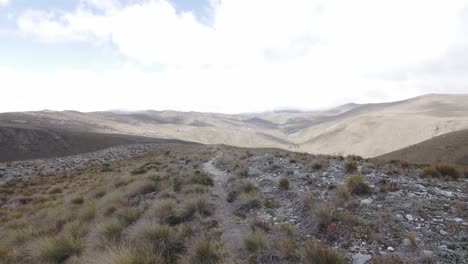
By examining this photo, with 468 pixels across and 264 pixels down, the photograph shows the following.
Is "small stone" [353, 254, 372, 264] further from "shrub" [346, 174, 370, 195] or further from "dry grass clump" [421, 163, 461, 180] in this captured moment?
"dry grass clump" [421, 163, 461, 180]

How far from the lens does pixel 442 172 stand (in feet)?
34.7

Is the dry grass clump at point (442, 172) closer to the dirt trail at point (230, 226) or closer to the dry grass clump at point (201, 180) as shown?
the dirt trail at point (230, 226)

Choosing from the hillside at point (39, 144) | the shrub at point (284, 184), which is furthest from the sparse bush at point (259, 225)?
the hillside at point (39, 144)

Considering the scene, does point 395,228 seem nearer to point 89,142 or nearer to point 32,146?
point 32,146

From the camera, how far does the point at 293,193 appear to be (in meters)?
9.52

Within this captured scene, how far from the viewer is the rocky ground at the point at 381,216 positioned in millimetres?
5176

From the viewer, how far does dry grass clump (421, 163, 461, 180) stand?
10152mm

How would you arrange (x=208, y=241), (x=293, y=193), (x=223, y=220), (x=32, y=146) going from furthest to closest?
(x=32, y=146) → (x=293, y=193) → (x=223, y=220) → (x=208, y=241)

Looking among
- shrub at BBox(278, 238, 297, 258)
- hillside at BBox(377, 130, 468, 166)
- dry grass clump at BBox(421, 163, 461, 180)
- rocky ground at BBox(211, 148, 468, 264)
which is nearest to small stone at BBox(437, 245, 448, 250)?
rocky ground at BBox(211, 148, 468, 264)

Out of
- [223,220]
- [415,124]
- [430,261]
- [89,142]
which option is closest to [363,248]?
[430,261]

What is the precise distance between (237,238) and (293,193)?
370 cm

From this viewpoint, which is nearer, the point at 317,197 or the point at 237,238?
the point at 237,238

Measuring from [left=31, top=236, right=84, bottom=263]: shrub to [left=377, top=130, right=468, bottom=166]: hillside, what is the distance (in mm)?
27571

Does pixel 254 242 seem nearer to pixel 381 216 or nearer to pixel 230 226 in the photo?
pixel 230 226
